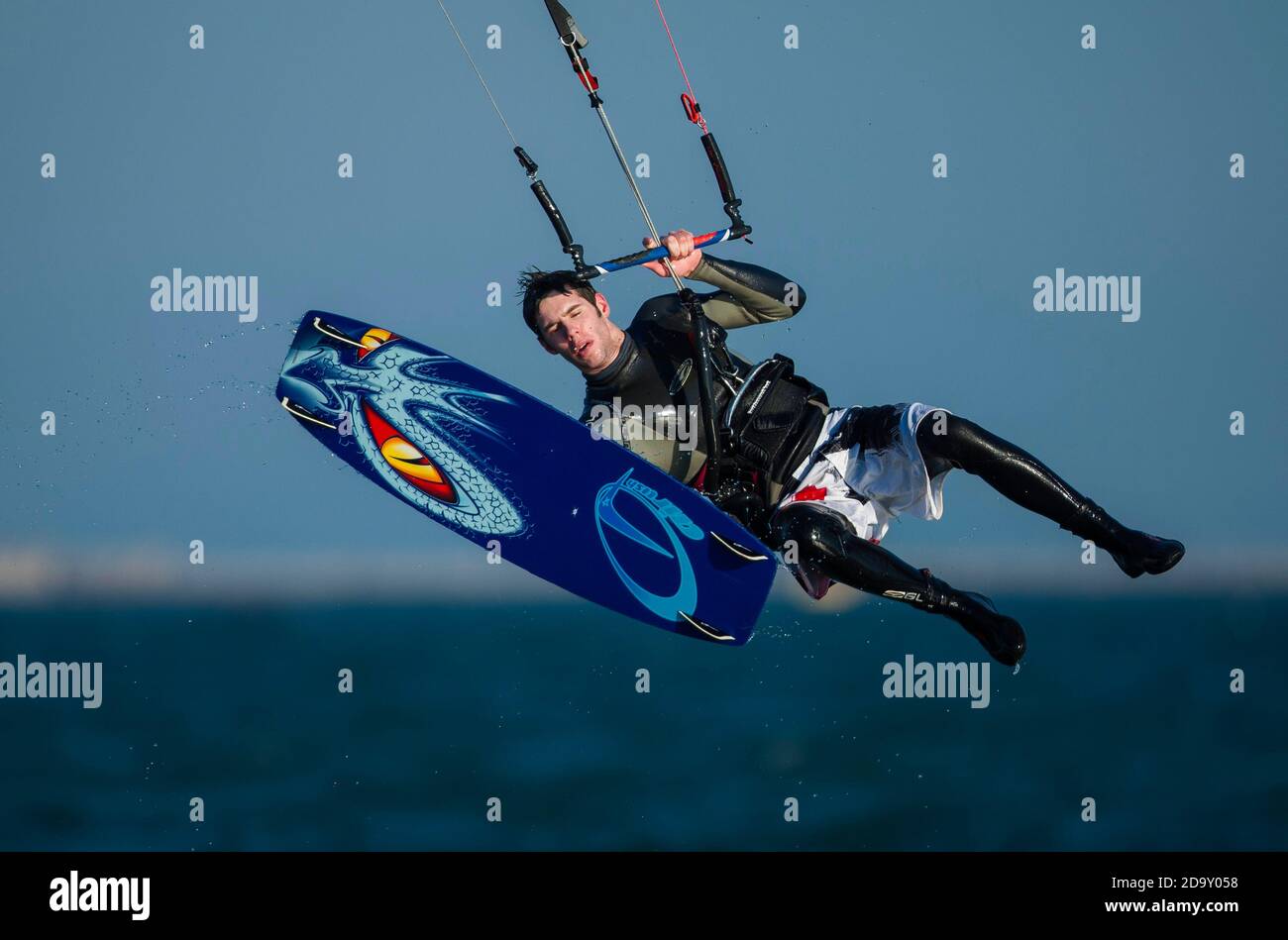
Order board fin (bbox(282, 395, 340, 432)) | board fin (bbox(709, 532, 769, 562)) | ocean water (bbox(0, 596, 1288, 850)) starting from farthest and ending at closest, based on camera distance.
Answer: ocean water (bbox(0, 596, 1288, 850)), board fin (bbox(282, 395, 340, 432)), board fin (bbox(709, 532, 769, 562))

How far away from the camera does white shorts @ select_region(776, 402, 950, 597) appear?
21.3 feet

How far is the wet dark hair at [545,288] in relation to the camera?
673 centimetres

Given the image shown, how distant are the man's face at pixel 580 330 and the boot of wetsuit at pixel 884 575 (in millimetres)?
977

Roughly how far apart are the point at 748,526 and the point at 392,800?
12181mm

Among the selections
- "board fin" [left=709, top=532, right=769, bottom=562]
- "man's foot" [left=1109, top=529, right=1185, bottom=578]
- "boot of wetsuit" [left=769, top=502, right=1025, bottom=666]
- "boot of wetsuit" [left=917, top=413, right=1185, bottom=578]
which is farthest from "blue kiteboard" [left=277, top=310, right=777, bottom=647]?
"man's foot" [left=1109, top=529, right=1185, bottom=578]

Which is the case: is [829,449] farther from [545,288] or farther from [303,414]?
[303,414]

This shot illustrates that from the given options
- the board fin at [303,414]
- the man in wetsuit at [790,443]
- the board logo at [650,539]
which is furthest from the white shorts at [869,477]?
the board fin at [303,414]

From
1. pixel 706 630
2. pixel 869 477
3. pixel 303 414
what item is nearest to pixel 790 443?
pixel 869 477

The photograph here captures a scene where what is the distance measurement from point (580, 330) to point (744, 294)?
2.09 ft

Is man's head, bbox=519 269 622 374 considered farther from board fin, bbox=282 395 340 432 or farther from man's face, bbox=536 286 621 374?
board fin, bbox=282 395 340 432

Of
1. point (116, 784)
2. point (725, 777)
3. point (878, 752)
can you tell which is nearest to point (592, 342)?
point (116, 784)

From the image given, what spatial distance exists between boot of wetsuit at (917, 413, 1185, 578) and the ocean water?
7.78m

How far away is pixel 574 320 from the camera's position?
22.0 feet
